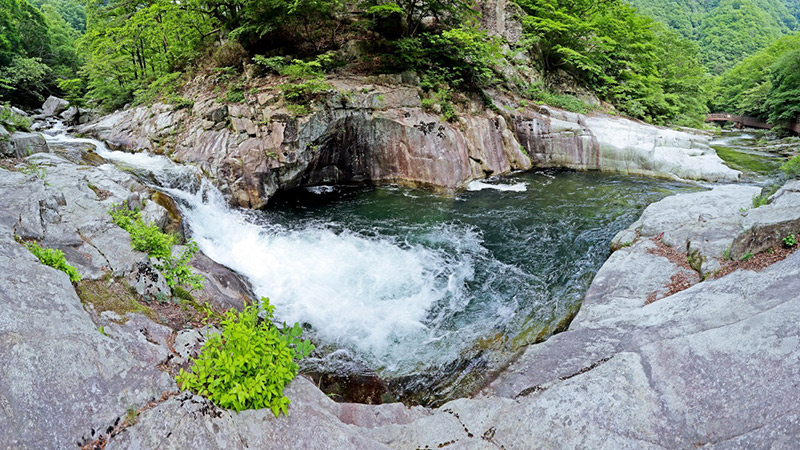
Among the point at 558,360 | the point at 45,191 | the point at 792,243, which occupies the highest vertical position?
the point at 45,191

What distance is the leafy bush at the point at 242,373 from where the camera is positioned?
2975mm

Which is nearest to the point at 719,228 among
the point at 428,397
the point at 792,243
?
the point at 792,243

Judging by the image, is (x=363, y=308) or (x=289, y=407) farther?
(x=363, y=308)

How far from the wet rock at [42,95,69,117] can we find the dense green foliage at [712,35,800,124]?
5226 centimetres

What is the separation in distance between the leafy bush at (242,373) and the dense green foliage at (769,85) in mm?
38157

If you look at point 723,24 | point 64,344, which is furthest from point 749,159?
point 723,24

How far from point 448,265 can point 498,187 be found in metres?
7.27

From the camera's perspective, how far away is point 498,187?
611 inches

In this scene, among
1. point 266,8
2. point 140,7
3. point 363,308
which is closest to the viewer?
point 363,308

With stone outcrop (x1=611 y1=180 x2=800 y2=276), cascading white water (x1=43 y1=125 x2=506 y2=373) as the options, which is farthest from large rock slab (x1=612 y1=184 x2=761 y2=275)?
cascading white water (x1=43 y1=125 x2=506 y2=373)

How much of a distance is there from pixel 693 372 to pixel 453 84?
1607 centimetres

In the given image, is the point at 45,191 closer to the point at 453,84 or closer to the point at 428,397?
the point at 428,397

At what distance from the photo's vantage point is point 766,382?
3.33 meters

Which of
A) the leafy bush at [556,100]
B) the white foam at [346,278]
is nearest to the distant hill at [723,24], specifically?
the leafy bush at [556,100]
